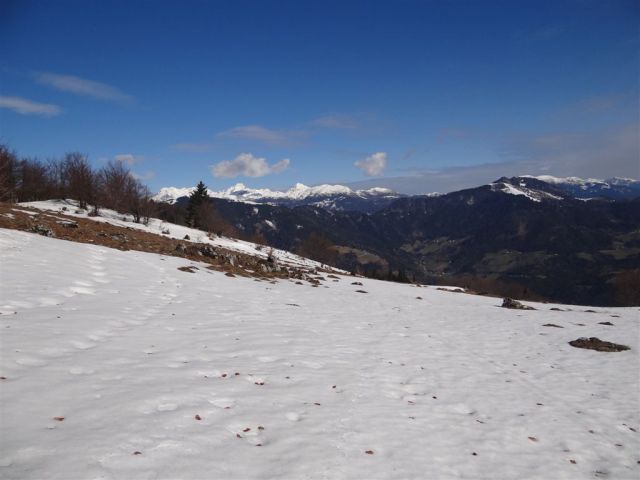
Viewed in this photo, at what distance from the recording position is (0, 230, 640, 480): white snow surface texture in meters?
5.75

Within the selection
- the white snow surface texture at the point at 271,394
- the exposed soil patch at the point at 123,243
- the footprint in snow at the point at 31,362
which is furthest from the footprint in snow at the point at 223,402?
the exposed soil patch at the point at 123,243

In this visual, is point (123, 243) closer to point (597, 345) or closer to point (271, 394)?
point (271, 394)

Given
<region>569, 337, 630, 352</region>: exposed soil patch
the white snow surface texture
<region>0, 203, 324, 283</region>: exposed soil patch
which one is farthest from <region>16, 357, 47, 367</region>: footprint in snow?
<region>569, 337, 630, 352</region>: exposed soil patch

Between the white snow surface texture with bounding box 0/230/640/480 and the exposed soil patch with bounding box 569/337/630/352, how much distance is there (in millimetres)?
487

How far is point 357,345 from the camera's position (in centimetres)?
1387

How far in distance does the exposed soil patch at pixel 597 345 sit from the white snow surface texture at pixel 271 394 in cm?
49

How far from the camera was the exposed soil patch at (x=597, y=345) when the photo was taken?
16547 mm

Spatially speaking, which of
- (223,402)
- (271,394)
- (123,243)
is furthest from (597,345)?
(123,243)

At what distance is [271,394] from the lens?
8.42 metres

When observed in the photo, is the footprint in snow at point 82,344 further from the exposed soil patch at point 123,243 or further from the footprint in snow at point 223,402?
the exposed soil patch at point 123,243

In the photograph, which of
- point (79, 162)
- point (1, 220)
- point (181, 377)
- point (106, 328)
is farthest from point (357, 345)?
point (79, 162)

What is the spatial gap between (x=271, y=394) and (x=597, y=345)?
16.0 meters

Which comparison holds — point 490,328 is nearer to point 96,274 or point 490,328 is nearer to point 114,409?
point 114,409

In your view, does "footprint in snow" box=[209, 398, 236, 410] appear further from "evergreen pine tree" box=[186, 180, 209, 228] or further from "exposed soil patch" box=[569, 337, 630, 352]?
"evergreen pine tree" box=[186, 180, 209, 228]
